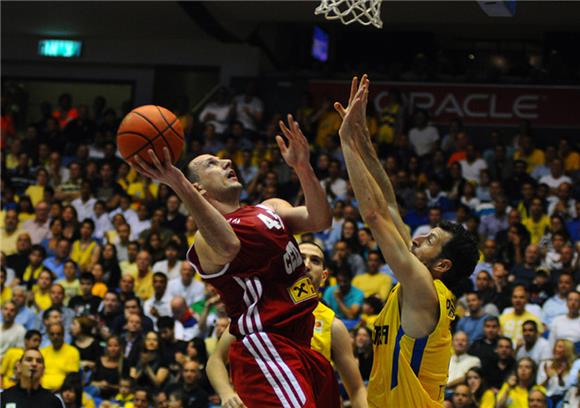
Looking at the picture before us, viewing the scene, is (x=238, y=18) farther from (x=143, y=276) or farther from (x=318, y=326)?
(x=318, y=326)

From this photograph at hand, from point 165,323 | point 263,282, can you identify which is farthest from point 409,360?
point 165,323

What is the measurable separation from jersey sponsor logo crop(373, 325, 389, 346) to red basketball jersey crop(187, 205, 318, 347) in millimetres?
329

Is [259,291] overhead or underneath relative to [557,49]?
underneath

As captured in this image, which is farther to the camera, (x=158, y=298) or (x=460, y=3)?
(x=460, y=3)

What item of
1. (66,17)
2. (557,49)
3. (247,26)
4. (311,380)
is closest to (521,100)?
(557,49)

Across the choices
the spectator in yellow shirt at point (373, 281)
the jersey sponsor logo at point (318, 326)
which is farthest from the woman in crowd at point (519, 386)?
the jersey sponsor logo at point (318, 326)

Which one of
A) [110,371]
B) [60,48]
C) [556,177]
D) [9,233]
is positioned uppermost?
[60,48]

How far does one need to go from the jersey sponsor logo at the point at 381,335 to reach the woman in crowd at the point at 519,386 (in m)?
4.09

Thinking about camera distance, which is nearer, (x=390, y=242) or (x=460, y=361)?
(x=390, y=242)

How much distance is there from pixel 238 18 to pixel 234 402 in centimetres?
1131

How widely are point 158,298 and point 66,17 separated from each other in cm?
727

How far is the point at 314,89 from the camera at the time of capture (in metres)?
15.6

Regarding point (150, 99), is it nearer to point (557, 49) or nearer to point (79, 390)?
point (557, 49)

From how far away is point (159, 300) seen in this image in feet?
36.0
